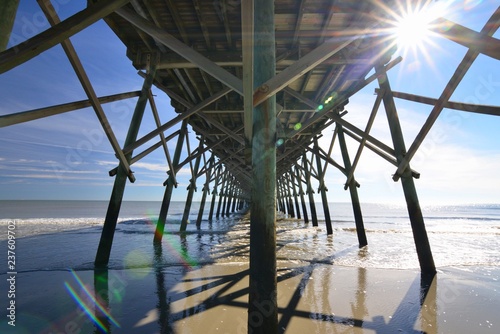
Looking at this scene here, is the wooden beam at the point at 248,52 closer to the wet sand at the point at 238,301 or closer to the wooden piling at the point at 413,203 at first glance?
the wet sand at the point at 238,301

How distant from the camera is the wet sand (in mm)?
2332

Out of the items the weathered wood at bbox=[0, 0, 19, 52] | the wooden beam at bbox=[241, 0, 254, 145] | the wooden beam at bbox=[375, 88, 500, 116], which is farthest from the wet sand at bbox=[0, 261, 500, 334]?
the weathered wood at bbox=[0, 0, 19, 52]

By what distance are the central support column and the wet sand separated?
11cm

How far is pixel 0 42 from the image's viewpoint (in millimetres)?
1662

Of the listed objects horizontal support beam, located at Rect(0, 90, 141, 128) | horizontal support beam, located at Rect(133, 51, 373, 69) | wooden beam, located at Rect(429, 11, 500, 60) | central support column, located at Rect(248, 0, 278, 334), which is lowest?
central support column, located at Rect(248, 0, 278, 334)

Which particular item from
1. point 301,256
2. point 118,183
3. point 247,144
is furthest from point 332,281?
point 118,183

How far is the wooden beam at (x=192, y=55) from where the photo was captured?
2.09 meters

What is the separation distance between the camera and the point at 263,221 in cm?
197

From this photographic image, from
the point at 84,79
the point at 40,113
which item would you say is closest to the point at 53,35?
the point at 40,113

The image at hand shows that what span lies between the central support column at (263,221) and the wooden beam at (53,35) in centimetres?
123

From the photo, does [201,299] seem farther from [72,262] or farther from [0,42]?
[72,262]

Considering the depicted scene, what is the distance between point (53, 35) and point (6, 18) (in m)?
0.34

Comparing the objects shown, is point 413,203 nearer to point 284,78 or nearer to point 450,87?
point 450,87

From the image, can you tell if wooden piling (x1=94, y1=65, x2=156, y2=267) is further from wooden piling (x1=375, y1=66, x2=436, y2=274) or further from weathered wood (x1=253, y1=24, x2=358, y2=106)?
wooden piling (x1=375, y1=66, x2=436, y2=274)
